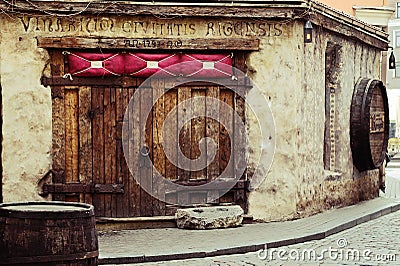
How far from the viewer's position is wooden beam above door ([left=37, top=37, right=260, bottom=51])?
1135 cm

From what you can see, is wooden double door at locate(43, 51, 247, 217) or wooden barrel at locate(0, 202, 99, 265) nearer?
wooden barrel at locate(0, 202, 99, 265)

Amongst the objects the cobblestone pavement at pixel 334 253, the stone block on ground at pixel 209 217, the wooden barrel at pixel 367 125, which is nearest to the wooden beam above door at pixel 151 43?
the stone block on ground at pixel 209 217

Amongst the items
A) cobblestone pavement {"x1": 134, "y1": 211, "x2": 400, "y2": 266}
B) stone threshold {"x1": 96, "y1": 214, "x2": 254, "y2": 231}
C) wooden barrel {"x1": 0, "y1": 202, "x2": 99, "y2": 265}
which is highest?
wooden barrel {"x1": 0, "y1": 202, "x2": 99, "y2": 265}

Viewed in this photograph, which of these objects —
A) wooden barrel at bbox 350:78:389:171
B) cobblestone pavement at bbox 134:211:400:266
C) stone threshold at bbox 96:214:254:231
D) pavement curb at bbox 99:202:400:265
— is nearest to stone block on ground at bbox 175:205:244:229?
stone threshold at bbox 96:214:254:231

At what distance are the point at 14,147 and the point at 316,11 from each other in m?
4.93

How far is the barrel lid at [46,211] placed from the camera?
6.83 meters

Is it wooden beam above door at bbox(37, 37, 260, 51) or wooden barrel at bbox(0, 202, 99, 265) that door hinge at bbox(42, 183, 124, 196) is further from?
wooden barrel at bbox(0, 202, 99, 265)

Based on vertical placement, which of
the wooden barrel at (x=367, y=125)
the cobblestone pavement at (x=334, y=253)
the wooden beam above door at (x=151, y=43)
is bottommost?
the cobblestone pavement at (x=334, y=253)

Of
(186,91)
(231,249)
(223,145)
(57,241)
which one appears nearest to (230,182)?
(223,145)

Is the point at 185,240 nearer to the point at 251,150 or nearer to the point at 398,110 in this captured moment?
the point at 251,150

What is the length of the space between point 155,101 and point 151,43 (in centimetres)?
82

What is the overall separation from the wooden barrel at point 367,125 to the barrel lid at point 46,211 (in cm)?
792

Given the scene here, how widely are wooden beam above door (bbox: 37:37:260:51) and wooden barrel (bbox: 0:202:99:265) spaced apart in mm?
4718

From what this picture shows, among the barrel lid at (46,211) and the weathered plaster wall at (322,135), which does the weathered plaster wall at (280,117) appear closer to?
the weathered plaster wall at (322,135)
